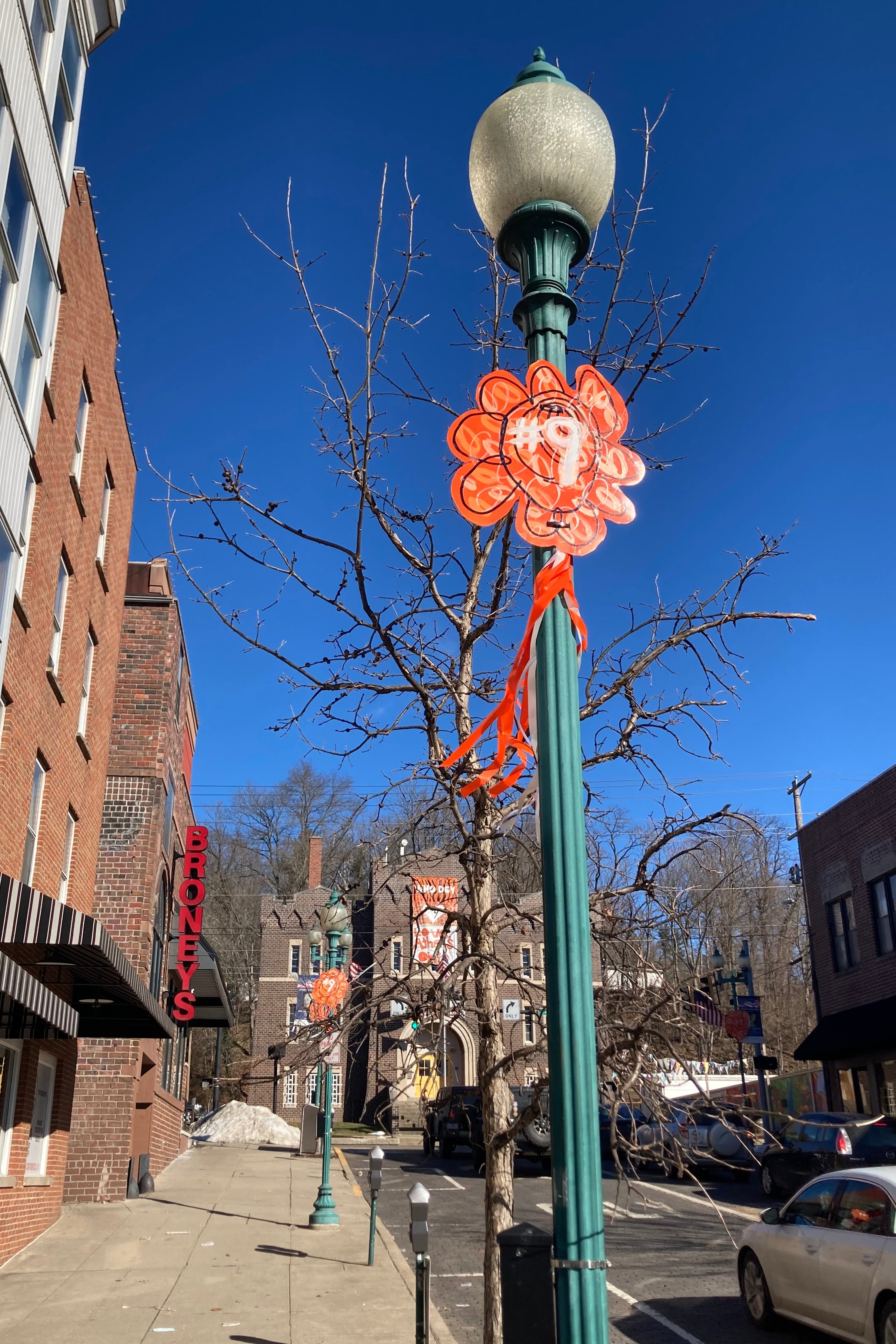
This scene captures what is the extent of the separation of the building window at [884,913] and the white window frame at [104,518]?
17.5 m

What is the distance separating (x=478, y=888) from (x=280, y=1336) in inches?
229

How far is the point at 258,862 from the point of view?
187 feet

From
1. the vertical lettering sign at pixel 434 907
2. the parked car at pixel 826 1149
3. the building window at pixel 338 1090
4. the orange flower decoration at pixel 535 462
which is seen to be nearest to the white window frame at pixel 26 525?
the vertical lettering sign at pixel 434 907

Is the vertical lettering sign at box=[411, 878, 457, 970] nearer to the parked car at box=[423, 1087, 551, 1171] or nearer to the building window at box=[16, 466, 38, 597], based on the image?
the building window at box=[16, 466, 38, 597]

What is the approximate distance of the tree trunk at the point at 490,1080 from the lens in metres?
4.78

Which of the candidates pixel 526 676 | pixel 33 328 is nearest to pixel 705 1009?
pixel 526 676

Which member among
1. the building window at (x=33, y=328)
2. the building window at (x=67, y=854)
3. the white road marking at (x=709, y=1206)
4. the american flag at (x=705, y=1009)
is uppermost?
the building window at (x=33, y=328)

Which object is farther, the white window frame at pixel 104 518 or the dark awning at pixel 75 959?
the white window frame at pixel 104 518

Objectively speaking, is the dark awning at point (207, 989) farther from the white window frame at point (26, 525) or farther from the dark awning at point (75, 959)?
the white window frame at point (26, 525)

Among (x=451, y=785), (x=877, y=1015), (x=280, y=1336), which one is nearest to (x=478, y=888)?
(x=451, y=785)

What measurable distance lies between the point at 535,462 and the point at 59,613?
11417mm

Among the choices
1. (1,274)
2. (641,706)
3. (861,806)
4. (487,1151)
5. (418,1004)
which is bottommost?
(487,1151)

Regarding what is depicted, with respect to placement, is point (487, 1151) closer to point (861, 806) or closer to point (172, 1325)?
point (172, 1325)

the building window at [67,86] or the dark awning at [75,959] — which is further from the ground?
the building window at [67,86]
